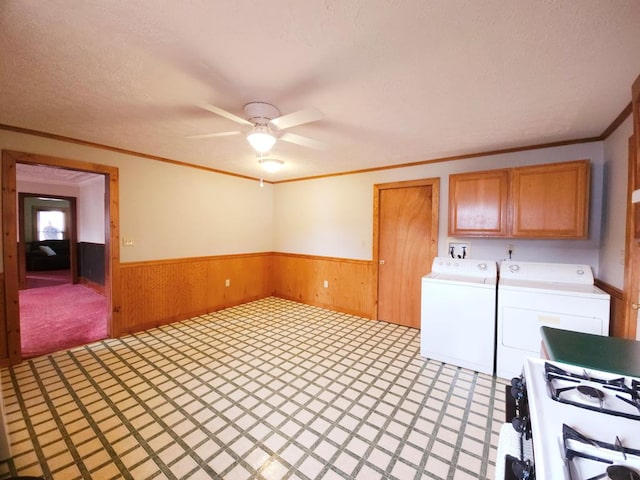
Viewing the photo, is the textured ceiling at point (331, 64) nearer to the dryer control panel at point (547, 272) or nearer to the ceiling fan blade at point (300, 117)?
the ceiling fan blade at point (300, 117)

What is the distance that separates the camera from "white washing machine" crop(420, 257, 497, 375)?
2.59m

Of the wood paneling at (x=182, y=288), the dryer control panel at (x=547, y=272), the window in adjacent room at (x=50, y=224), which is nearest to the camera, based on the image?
the dryer control panel at (x=547, y=272)

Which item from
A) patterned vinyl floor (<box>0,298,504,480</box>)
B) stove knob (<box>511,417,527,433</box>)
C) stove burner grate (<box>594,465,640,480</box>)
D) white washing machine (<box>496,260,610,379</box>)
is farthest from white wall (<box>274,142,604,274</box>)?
stove burner grate (<box>594,465,640,480</box>)

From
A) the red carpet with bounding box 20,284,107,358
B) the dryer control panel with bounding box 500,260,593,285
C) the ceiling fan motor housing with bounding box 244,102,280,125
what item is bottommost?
the red carpet with bounding box 20,284,107,358

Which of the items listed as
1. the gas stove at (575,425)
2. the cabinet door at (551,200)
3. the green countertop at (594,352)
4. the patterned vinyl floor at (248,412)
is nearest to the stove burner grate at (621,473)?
the gas stove at (575,425)

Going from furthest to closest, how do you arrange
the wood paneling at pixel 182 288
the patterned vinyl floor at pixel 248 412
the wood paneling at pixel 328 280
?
the wood paneling at pixel 328 280 < the wood paneling at pixel 182 288 < the patterned vinyl floor at pixel 248 412

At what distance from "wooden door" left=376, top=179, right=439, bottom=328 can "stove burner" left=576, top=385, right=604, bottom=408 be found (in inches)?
103

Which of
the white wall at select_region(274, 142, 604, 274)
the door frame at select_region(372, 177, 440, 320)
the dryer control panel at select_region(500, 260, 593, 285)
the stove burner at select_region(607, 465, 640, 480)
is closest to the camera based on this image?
the stove burner at select_region(607, 465, 640, 480)

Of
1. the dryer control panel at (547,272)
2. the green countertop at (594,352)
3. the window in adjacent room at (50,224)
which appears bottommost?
the green countertop at (594,352)

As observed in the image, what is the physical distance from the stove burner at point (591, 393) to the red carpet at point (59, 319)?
14.0 ft

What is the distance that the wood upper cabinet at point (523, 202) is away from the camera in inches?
97.3

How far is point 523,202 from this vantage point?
269cm

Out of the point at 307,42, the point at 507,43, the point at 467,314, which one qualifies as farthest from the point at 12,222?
the point at 467,314

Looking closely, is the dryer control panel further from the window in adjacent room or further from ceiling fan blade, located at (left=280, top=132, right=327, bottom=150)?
the window in adjacent room
